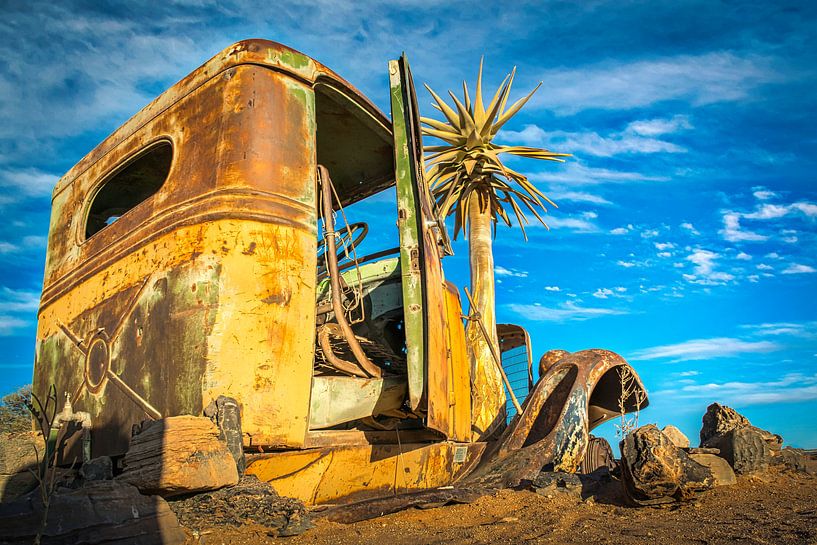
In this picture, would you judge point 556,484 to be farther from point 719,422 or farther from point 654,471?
point 719,422

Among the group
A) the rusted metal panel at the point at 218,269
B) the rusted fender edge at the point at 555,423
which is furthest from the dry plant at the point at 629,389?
the rusted metal panel at the point at 218,269

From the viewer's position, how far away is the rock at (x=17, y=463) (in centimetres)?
423

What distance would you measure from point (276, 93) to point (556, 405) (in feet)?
11.9

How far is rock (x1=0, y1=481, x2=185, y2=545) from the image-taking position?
8.67ft

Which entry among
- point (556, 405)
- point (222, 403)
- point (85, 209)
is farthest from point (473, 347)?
point (222, 403)

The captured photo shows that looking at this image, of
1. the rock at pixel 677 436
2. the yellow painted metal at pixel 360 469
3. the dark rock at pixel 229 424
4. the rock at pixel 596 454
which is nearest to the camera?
the dark rock at pixel 229 424

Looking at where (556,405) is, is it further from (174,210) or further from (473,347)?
(473,347)

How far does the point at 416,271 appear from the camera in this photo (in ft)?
15.4

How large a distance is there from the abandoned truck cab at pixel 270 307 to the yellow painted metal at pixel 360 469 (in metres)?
0.01

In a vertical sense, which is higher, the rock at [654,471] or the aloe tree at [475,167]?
the aloe tree at [475,167]

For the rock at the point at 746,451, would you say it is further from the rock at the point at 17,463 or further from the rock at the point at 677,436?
the rock at the point at 17,463

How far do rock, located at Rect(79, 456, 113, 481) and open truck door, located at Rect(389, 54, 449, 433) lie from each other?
1.94 metres

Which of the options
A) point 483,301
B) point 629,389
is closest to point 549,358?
point 629,389

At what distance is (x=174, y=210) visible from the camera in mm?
4121
